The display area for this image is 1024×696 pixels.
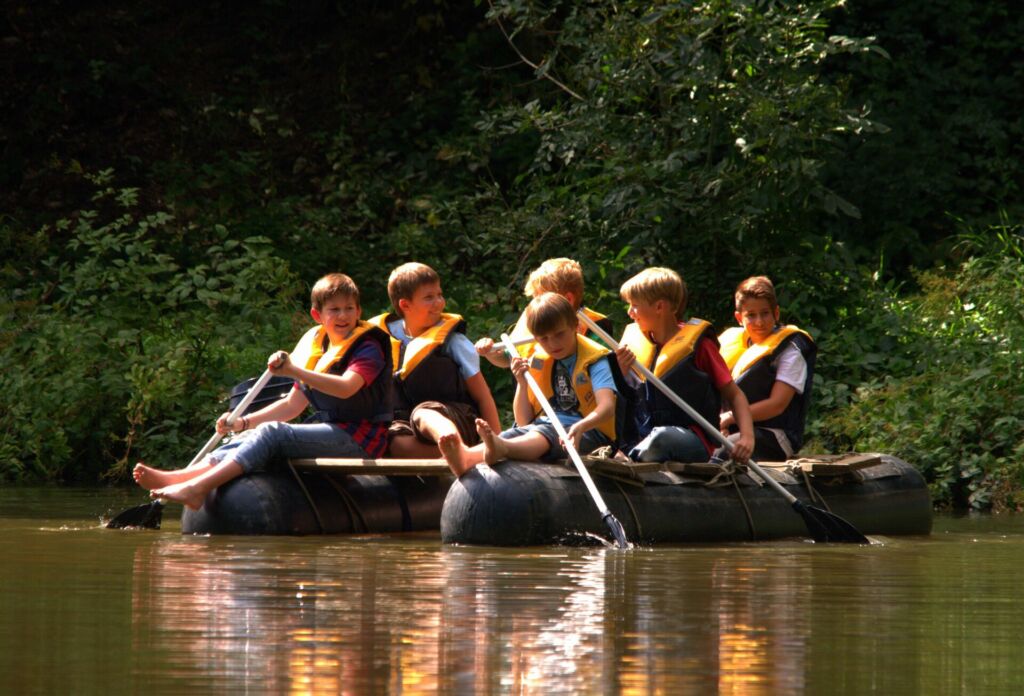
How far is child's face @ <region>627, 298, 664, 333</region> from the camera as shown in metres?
9.23

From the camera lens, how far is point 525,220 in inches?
559

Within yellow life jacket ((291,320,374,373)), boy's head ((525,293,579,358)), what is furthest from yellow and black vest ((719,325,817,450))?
yellow life jacket ((291,320,374,373))

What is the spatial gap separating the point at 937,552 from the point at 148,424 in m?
6.67

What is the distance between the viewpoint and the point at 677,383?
360 inches

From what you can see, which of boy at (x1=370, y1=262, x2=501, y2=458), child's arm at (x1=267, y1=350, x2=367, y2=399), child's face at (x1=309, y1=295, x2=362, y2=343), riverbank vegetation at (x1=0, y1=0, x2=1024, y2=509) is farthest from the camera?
riverbank vegetation at (x1=0, y1=0, x2=1024, y2=509)

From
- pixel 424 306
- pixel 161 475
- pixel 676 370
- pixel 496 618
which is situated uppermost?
pixel 424 306

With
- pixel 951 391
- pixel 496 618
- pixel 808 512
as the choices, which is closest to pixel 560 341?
pixel 808 512

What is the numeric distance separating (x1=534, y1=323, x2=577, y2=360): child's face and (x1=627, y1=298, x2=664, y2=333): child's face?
2.59ft

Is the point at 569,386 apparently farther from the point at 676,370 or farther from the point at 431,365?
the point at 431,365

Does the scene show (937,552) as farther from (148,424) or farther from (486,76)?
(486,76)

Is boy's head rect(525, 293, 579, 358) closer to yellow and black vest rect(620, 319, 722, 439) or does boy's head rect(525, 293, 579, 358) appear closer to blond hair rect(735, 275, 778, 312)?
yellow and black vest rect(620, 319, 722, 439)

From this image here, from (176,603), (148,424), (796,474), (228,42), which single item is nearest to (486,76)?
(228,42)

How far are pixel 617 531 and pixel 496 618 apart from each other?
2.53m

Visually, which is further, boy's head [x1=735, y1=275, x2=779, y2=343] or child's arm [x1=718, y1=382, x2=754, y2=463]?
boy's head [x1=735, y1=275, x2=779, y2=343]
